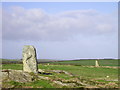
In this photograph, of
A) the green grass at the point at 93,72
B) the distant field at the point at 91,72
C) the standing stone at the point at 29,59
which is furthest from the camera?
the distant field at the point at 91,72

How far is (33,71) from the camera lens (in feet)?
128

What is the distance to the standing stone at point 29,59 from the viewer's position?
3912cm

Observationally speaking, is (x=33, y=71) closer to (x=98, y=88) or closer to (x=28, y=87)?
(x=28, y=87)

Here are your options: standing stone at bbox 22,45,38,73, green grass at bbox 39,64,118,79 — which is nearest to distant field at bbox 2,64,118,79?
green grass at bbox 39,64,118,79

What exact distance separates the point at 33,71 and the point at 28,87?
424 inches

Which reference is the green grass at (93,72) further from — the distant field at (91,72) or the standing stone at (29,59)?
the standing stone at (29,59)

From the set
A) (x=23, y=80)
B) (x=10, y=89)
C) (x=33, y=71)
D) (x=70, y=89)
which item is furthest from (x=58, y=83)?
(x=33, y=71)

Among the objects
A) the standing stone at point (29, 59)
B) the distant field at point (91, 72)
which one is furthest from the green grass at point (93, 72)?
the standing stone at point (29, 59)

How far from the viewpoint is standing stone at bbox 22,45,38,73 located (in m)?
39.1

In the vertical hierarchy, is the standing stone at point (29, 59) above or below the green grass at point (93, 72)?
above

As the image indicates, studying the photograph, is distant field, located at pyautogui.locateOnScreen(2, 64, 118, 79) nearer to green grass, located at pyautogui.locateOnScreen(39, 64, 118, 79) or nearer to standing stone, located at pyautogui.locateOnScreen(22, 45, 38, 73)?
green grass, located at pyautogui.locateOnScreen(39, 64, 118, 79)

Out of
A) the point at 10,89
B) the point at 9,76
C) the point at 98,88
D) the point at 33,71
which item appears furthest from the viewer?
the point at 33,71

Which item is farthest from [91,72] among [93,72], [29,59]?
[29,59]

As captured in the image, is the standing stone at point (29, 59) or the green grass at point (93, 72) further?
the green grass at point (93, 72)
